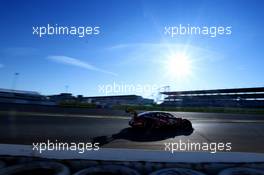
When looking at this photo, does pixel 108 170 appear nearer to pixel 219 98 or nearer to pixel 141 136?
pixel 141 136

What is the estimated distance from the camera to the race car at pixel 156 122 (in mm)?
14859

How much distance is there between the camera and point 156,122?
49.1 ft

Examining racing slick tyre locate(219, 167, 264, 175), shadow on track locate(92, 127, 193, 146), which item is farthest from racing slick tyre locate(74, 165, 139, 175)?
shadow on track locate(92, 127, 193, 146)

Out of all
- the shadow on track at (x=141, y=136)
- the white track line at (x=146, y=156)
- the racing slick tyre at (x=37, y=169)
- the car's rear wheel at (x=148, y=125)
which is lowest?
the shadow on track at (x=141, y=136)

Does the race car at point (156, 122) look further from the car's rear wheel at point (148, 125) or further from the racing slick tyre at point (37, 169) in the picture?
the racing slick tyre at point (37, 169)

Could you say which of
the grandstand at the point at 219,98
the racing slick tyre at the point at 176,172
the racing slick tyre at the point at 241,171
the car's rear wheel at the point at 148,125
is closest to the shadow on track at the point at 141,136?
the car's rear wheel at the point at 148,125

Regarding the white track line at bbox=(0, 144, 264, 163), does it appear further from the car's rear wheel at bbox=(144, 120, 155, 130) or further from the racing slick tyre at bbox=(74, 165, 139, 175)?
the car's rear wheel at bbox=(144, 120, 155, 130)

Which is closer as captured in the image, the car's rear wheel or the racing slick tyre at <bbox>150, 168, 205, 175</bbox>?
the racing slick tyre at <bbox>150, 168, 205, 175</bbox>

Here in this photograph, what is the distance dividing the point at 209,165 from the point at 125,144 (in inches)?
245

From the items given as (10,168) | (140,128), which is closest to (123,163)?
(10,168)

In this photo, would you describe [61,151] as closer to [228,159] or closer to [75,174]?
[75,174]

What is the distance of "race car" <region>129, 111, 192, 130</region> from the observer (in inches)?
585

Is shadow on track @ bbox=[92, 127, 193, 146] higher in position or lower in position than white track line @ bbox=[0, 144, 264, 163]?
lower

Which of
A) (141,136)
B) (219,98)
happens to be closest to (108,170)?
(141,136)
